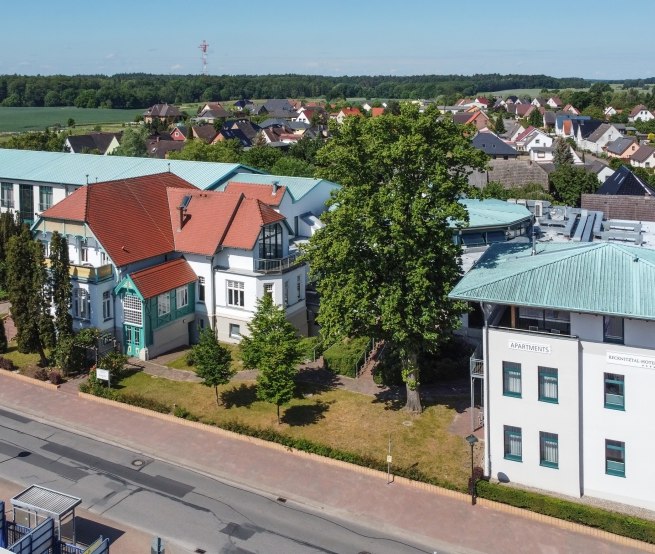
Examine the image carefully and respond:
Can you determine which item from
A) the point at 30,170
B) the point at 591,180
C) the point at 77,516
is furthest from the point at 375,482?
the point at 591,180

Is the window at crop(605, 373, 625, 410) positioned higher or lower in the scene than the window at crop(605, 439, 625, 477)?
higher

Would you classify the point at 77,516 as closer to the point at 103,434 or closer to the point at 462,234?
the point at 103,434

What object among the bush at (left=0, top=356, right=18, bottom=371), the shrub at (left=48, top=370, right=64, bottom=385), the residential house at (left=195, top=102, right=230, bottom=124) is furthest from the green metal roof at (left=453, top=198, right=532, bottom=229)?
the residential house at (left=195, top=102, right=230, bottom=124)

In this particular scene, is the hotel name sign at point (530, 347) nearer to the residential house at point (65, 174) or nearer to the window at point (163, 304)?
the window at point (163, 304)

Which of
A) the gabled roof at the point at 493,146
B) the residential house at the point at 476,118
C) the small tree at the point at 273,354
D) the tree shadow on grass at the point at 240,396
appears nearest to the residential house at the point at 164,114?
the residential house at the point at 476,118

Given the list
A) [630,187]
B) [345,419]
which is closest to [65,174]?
[345,419]

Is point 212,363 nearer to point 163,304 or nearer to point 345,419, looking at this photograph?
point 345,419

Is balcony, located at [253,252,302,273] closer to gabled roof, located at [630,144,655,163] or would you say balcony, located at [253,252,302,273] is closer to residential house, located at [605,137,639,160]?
gabled roof, located at [630,144,655,163]
